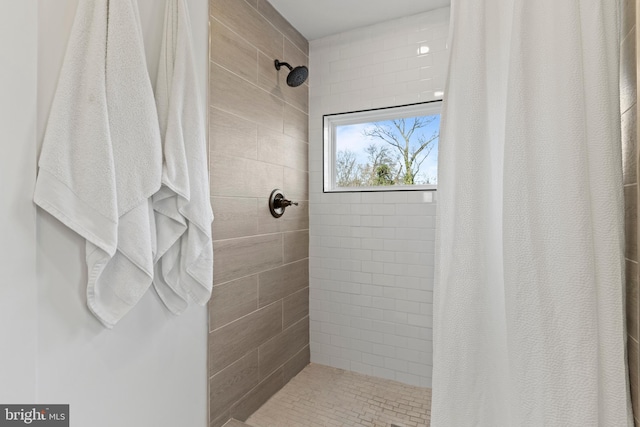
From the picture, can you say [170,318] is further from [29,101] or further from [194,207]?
[29,101]

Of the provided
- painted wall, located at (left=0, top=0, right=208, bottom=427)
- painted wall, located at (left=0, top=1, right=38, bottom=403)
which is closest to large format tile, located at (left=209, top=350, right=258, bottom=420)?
painted wall, located at (left=0, top=0, right=208, bottom=427)

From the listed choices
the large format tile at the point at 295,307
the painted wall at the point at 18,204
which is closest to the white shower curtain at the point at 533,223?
the painted wall at the point at 18,204

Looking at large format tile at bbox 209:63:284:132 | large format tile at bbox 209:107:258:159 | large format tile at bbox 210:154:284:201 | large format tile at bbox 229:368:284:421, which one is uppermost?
large format tile at bbox 209:63:284:132

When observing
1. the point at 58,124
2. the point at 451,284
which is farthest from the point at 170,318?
the point at 451,284

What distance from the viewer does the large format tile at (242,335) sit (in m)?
1.53

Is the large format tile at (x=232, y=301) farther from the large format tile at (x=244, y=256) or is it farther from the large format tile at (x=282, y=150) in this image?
the large format tile at (x=282, y=150)

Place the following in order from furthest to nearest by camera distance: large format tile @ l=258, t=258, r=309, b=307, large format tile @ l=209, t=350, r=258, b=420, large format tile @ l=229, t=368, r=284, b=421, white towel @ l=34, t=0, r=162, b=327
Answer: large format tile @ l=258, t=258, r=309, b=307
large format tile @ l=229, t=368, r=284, b=421
large format tile @ l=209, t=350, r=258, b=420
white towel @ l=34, t=0, r=162, b=327

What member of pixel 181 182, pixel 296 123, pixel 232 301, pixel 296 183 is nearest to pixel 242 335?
pixel 232 301

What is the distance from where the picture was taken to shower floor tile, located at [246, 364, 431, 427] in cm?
171

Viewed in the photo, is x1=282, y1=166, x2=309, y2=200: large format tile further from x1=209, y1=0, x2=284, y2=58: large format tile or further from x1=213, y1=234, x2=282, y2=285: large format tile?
x1=209, y1=0, x2=284, y2=58: large format tile

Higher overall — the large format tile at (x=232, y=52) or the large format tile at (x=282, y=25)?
the large format tile at (x=282, y=25)

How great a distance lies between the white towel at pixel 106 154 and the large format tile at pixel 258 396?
95 cm

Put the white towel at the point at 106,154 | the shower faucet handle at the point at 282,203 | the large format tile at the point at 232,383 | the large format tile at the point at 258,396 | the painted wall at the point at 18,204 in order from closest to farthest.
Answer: the painted wall at the point at 18,204
the white towel at the point at 106,154
the large format tile at the point at 232,383
the large format tile at the point at 258,396
the shower faucet handle at the point at 282,203

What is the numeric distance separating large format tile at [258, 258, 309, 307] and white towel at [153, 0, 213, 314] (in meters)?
0.58
